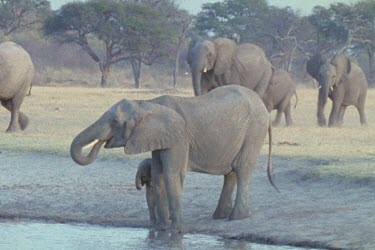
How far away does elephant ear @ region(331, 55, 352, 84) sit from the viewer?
2430 cm

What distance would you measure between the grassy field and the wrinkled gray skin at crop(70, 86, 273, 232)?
230cm

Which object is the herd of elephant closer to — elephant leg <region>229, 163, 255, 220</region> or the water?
elephant leg <region>229, 163, 255, 220</region>

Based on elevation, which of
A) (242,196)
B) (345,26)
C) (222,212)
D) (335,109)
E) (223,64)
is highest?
(223,64)

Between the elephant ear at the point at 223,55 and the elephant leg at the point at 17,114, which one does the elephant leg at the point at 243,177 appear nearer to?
the elephant ear at the point at 223,55

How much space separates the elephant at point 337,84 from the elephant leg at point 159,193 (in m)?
13.0

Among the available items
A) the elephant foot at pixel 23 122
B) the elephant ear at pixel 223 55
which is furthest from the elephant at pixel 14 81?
the elephant ear at pixel 223 55

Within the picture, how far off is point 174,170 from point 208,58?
9.08m

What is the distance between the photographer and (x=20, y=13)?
54.0m

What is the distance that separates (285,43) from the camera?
5522 cm

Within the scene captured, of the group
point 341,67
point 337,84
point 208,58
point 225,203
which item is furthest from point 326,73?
point 225,203

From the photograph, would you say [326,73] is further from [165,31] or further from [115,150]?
[165,31]

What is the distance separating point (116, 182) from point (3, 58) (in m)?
7.88

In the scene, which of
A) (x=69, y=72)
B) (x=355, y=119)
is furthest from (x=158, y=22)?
(x=355, y=119)

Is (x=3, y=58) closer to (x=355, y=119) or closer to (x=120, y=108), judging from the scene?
(x=355, y=119)
